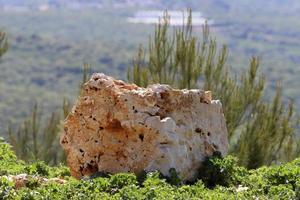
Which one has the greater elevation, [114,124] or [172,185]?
[114,124]

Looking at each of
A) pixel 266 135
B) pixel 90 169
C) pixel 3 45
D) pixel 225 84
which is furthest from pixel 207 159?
pixel 3 45

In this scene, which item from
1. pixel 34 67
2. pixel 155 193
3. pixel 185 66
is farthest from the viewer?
pixel 34 67

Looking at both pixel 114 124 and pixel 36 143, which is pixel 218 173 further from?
pixel 36 143

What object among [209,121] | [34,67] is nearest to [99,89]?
[209,121]

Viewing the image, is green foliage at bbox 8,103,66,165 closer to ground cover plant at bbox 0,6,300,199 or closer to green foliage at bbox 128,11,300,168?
ground cover plant at bbox 0,6,300,199

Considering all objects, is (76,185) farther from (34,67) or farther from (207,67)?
(34,67)

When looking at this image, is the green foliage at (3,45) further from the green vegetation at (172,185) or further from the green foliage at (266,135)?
the green vegetation at (172,185)

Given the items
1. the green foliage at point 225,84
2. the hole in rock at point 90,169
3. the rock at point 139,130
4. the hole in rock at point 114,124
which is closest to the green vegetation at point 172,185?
the rock at point 139,130
